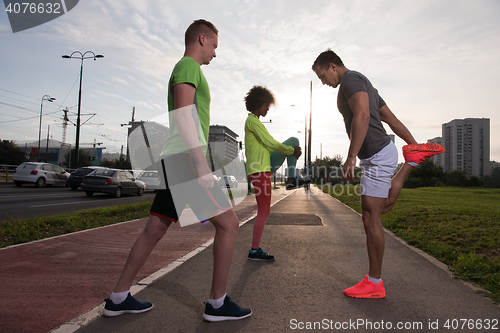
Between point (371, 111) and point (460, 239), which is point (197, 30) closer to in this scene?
point (371, 111)

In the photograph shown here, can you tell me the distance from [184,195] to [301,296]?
1.37 m

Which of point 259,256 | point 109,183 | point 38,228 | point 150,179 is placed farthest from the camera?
point 150,179

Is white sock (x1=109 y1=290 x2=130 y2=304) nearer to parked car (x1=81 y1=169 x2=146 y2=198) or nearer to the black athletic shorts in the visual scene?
the black athletic shorts

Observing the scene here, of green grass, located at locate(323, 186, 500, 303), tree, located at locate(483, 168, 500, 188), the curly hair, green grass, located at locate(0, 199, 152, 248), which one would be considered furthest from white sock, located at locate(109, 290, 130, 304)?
tree, located at locate(483, 168, 500, 188)

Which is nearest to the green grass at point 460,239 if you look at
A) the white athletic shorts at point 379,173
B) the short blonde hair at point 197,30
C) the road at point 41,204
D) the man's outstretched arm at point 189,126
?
the white athletic shorts at point 379,173

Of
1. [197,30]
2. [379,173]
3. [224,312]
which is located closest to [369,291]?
[379,173]

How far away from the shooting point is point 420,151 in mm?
2891

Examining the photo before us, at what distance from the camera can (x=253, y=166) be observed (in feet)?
13.6

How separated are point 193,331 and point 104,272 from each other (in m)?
1.74

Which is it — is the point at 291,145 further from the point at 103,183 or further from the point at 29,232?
the point at 103,183

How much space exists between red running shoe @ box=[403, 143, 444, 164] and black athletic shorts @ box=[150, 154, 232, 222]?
1.76m

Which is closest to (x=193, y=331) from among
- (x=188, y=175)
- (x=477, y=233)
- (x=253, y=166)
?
(x=188, y=175)

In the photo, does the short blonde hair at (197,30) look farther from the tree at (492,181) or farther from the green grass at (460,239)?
the tree at (492,181)

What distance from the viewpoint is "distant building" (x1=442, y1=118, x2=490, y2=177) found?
9100 centimetres
